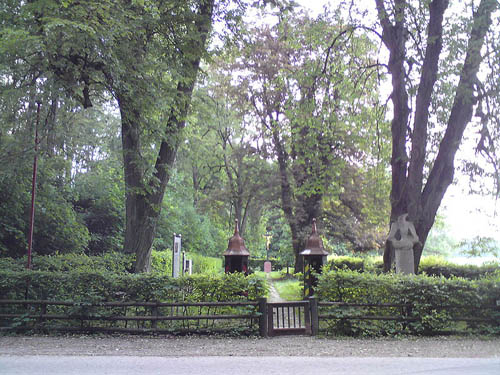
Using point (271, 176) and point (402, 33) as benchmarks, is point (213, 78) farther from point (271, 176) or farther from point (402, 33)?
point (402, 33)

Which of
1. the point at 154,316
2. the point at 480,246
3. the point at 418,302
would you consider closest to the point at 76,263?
the point at 154,316

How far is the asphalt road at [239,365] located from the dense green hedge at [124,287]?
9.11ft

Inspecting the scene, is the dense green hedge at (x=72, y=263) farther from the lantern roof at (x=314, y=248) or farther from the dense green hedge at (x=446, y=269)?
the dense green hedge at (x=446, y=269)

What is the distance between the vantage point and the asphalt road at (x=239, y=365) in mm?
7461

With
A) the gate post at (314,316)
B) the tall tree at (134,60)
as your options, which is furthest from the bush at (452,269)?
the tall tree at (134,60)

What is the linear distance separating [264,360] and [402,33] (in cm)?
1224

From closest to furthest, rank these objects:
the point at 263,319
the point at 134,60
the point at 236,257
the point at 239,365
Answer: the point at 239,365 < the point at 263,319 < the point at 134,60 < the point at 236,257

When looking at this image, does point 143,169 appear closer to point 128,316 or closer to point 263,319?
point 128,316

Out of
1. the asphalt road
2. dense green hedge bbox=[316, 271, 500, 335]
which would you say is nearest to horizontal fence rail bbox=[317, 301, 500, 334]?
dense green hedge bbox=[316, 271, 500, 335]

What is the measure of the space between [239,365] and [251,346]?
198 cm

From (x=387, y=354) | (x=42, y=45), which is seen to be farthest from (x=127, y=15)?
(x=387, y=354)

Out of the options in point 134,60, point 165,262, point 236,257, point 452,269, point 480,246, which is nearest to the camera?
point 134,60

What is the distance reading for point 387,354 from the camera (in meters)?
9.10

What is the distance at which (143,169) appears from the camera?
49.0 feet
